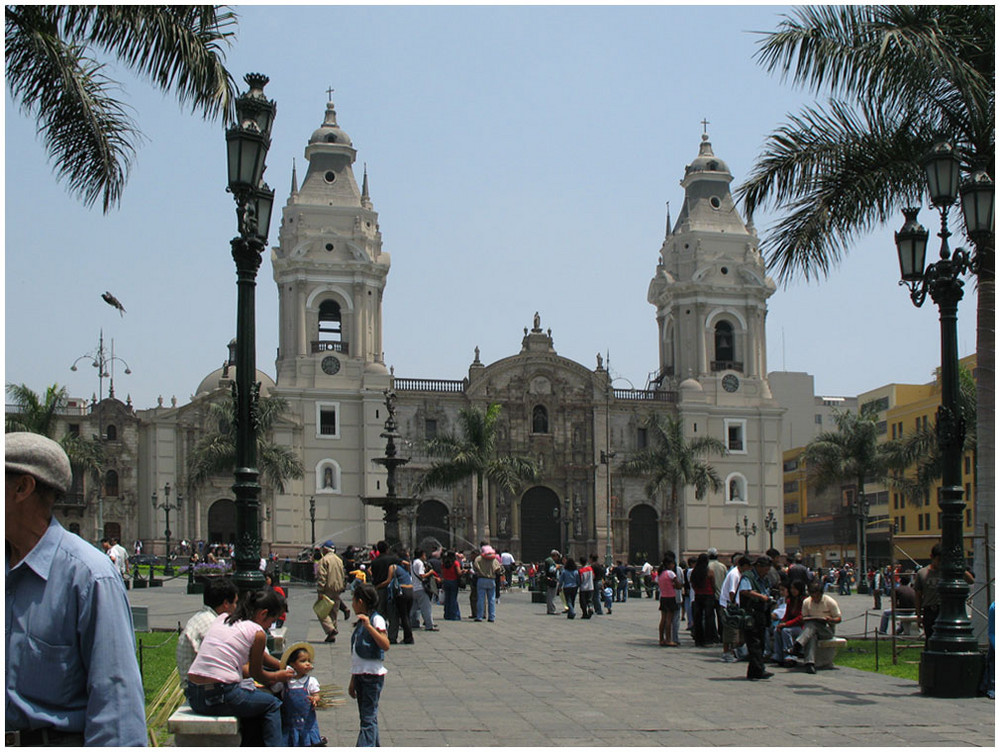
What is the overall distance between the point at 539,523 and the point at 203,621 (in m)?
53.6

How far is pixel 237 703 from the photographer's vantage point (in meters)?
7.41

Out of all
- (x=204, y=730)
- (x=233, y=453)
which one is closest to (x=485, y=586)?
(x=204, y=730)

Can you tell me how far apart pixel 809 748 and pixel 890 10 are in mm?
10079

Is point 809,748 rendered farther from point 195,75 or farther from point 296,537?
point 296,537

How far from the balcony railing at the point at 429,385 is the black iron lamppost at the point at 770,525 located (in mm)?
15579

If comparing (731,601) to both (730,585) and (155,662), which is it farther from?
(155,662)

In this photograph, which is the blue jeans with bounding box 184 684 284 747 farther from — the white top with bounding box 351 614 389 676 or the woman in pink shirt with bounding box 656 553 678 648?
the woman in pink shirt with bounding box 656 553 678 648

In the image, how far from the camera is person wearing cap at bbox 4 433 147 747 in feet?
12.5

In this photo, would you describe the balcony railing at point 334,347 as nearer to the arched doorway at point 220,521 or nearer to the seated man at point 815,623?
the arched doorway at point 220,521

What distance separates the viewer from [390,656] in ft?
53.6

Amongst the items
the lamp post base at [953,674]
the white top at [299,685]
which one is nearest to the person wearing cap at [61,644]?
the white top at [299,685]

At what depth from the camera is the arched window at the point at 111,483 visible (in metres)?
58.1

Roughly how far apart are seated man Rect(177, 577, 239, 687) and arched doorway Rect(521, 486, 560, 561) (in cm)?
5272

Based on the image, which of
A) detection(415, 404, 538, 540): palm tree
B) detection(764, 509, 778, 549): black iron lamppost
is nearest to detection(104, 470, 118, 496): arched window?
detection(415, 404, 538, 540): palm tree
